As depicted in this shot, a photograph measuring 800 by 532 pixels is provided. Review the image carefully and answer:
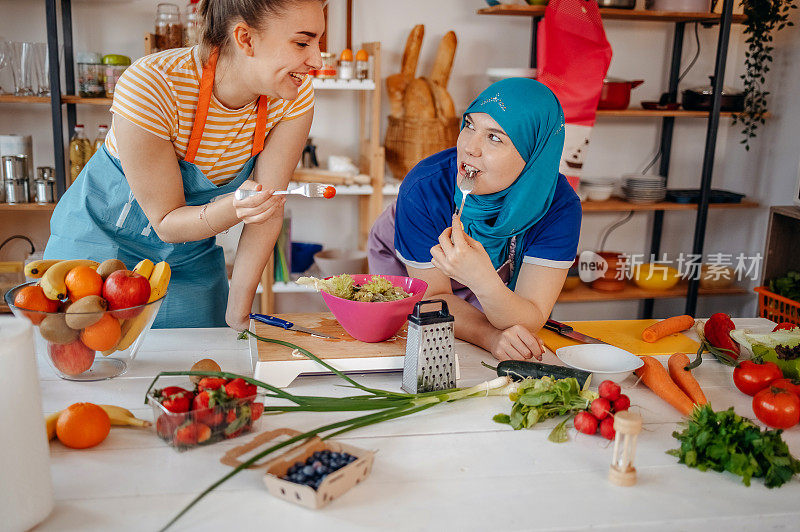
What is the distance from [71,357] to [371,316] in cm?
58

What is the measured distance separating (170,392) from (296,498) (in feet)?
0.94

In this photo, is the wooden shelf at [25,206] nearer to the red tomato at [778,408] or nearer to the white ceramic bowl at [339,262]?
the white ceramic bowl at [339,262]

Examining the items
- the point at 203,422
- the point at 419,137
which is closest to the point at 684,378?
the point at 203,422

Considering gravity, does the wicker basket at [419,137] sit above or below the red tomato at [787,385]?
above

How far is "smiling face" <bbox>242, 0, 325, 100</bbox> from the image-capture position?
5.17 feet

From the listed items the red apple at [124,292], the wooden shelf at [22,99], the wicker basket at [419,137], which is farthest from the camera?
the wicker basket at [419,137]

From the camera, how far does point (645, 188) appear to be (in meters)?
3.81

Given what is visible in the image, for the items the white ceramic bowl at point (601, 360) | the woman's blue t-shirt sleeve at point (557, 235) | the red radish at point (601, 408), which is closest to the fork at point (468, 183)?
the woman's blue t-shirt sleeve at point (557, 235)

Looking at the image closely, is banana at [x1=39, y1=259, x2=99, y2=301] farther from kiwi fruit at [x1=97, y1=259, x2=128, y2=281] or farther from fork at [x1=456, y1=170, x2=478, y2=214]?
fork at [x1=456, y1=170, x2=478, y2=214]

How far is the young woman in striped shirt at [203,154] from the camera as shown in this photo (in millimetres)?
1587

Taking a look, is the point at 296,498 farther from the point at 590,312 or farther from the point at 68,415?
the point at 590,312

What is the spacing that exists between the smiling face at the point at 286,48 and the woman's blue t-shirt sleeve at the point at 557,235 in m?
0.71

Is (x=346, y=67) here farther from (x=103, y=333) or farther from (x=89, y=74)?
(x=103, y=333)

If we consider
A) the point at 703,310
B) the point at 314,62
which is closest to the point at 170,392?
the point at 314,62
